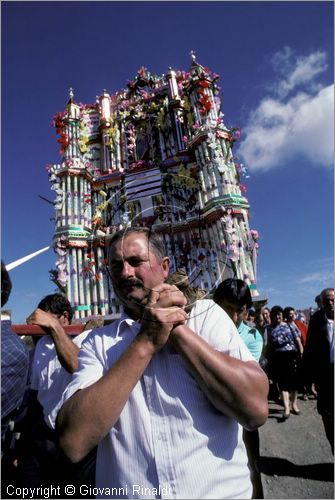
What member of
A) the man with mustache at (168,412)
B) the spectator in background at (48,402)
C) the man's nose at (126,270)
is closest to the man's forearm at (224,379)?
the man with mustache at (168,412)

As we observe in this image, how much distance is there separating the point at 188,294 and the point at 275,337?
501cm

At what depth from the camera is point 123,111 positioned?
15.7 m

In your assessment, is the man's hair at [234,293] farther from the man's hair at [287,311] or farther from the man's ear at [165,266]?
the man's hair at [287,311]

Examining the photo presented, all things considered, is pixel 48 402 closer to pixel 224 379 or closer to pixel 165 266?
pixel 165 266

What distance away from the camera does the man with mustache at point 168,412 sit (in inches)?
39.0

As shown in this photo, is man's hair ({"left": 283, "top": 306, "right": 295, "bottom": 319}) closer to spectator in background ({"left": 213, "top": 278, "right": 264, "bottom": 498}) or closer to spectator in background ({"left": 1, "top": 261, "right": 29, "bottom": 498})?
spectator in background ({"left": 213, "top": 278, "right": 264, "bottom": 498})

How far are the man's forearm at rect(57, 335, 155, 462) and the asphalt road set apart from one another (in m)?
3.09

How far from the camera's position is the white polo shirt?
99 centimetres

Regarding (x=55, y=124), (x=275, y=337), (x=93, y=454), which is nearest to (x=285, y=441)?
(x=275, y=337)

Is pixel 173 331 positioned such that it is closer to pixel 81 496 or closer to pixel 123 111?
pixel 81 496

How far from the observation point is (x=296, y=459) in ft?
12.1

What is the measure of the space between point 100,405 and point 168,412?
25 centimetres

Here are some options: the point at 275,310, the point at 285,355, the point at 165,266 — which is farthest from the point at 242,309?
the point at 285,355

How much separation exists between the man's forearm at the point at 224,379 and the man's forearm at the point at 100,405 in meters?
0.14
